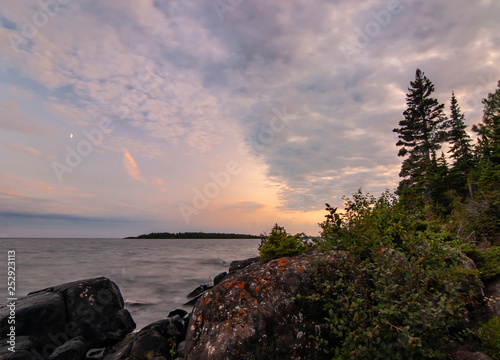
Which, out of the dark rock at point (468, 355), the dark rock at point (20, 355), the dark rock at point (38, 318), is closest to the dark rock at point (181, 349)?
the dark rock at point (20, 355)

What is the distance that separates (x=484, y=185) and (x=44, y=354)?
30037 mm

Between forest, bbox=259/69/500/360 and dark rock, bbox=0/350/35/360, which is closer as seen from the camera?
forest, bbox=259/69/500/360

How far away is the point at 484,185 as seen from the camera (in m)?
22.6

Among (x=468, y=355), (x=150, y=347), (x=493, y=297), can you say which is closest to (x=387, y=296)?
(x=468, y=355)

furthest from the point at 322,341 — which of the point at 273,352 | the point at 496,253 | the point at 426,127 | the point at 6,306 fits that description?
the point at 426,127

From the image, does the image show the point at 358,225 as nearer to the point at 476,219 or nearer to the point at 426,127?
the point at 476,219

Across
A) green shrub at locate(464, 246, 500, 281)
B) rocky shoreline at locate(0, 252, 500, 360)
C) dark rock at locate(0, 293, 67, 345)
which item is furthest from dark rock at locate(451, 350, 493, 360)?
dark rock at locate(0, 293, 67, 345)

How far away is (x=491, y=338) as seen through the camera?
16.4 feet

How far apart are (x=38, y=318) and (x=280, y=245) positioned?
9309 mm

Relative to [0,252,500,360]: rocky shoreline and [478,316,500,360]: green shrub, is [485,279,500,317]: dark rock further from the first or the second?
[478,316,500,360]: green shrub

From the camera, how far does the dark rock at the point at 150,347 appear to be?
7770mm

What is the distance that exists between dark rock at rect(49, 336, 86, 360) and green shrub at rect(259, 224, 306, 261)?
23.1ft

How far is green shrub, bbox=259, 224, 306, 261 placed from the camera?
7.41 m

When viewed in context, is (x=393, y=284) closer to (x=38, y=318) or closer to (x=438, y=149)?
(x=38, y=318)
